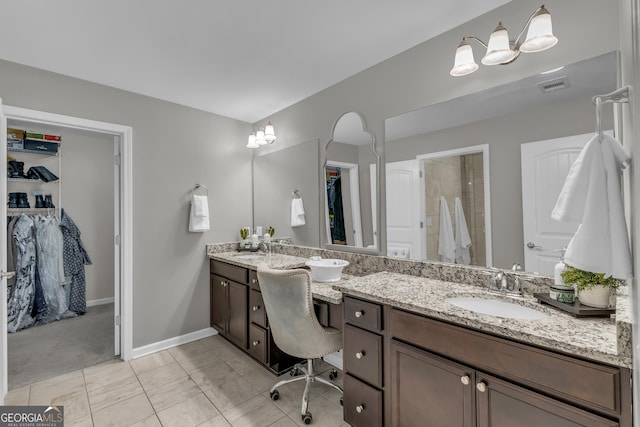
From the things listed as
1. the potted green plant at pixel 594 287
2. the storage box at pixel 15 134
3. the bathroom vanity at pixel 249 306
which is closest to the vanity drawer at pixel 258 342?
the bathroom vanity at pixel 249 306

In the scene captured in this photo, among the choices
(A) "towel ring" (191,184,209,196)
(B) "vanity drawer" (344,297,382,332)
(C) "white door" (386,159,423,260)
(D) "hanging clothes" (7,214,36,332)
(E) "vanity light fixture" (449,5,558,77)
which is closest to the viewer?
(E) "vanity light fixture" (449,5,558,77)

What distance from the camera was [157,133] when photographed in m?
2.94

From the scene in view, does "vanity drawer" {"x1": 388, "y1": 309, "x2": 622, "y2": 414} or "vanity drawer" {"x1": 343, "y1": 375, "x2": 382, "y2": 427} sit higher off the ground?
"vanity drawer" {"x1": 388, "y1": 309, "x2": 622, "y2": 414}

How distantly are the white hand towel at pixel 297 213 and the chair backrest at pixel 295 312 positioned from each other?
1.13 m

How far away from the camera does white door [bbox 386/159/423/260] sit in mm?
2078

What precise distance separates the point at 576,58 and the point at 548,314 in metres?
1.23

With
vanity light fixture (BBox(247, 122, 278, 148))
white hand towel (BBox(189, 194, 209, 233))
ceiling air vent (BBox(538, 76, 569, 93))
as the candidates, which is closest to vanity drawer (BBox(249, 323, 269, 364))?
white hand towel (BBox(189, 194, 209, 233))

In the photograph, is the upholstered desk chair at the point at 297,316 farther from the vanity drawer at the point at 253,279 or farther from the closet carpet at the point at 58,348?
the closet carpet at the point at 58,348

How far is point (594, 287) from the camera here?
1217 mm

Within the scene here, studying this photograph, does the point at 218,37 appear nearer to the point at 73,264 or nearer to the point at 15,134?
the point at 15,134

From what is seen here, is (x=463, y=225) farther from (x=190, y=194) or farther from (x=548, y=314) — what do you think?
(x=190, y=194)

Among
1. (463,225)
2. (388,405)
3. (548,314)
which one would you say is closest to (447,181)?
(463,225)

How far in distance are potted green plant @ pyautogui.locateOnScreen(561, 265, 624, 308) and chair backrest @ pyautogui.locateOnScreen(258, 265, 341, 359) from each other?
128 cm

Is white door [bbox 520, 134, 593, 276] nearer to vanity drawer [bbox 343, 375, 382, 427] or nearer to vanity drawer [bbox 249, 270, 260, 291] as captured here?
vanity drawer [bbox 343, 375, 382, 427]
